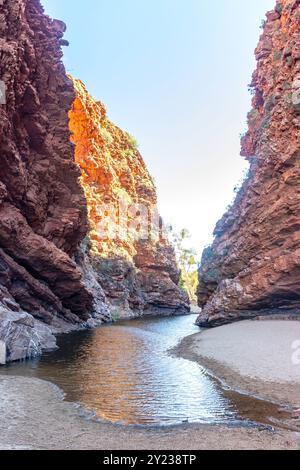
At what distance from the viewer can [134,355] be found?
1933 centimetres

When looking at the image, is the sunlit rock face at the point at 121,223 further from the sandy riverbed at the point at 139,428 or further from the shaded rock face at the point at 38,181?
the sandy riverbed at the point at 139,428

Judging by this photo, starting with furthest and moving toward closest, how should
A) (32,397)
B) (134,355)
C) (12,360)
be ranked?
(134,355) → (12,360) → (32,397)

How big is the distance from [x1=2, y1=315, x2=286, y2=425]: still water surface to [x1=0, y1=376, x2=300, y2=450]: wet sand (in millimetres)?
792

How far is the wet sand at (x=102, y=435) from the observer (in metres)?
7.52

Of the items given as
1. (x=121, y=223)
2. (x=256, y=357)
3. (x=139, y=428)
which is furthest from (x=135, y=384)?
(x=121, y=223)

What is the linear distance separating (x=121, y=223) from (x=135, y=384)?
182 feet

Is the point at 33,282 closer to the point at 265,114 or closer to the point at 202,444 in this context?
the point at 202,444

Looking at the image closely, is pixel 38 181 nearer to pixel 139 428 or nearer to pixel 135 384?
pixel 135 384

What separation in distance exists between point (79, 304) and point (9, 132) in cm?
1611

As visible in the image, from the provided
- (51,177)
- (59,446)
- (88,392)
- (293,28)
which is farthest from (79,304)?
(293,28)

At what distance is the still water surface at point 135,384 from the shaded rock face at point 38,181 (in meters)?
4.16

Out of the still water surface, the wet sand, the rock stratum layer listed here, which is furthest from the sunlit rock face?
the wet sand

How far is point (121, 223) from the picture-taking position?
68062mm

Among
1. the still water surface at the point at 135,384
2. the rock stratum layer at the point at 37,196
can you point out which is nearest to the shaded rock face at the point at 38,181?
the rock stratum layer at the point at 37,196
